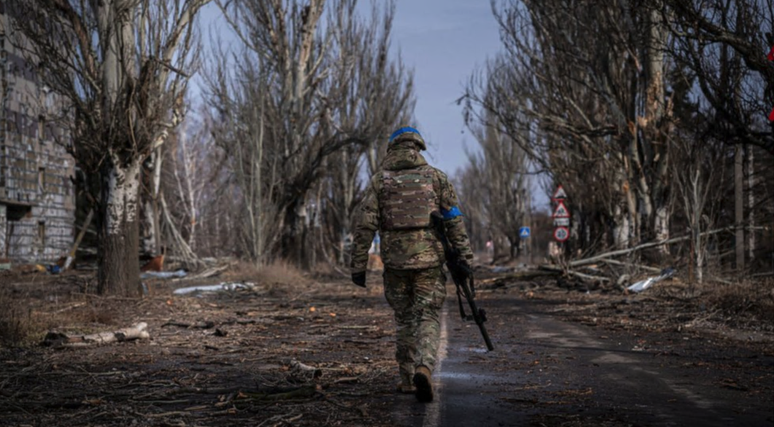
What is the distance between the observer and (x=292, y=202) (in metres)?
28.3

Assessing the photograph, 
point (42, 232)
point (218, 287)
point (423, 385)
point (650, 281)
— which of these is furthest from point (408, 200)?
point (42, 232)

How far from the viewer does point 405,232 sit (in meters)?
6.52

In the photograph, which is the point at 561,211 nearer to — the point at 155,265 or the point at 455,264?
the point at 155,265

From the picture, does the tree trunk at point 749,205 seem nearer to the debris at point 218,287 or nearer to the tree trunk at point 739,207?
the tree trunk at point 739,207

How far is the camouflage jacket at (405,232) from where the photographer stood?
6.45 m

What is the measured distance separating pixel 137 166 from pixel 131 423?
10409mm

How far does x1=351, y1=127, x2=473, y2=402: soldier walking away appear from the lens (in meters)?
6.42

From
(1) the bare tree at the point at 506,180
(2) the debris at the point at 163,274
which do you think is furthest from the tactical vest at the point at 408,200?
(1) the bare tree at the point at 506,180

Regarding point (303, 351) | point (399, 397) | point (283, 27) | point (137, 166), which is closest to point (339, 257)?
point (283, 27)

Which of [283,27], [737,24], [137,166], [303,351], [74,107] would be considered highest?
[283,27]

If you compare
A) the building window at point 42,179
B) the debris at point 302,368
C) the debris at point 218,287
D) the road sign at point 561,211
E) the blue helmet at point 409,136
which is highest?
the building window at point 42,179

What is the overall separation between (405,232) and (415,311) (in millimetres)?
607

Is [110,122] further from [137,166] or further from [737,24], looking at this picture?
[737,24]

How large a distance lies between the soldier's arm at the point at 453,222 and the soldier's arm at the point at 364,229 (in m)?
0.53
